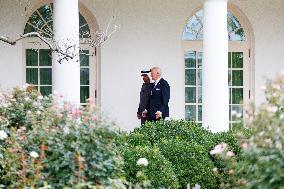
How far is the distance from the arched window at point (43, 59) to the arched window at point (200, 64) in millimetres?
2014

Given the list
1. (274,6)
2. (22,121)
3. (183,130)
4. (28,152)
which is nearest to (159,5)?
(274,6)

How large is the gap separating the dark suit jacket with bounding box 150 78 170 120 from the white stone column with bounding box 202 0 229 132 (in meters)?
1.52

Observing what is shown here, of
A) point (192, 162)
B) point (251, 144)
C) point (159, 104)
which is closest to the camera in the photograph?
point (251, 144)

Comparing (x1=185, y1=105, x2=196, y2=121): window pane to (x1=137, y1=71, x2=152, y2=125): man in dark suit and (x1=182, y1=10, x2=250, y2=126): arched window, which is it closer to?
(x1=182, y1=10, x2=250, y2=126): arched window

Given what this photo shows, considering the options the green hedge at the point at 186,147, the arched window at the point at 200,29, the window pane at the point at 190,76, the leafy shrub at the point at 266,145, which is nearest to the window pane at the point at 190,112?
the window pane at the point at 190,76

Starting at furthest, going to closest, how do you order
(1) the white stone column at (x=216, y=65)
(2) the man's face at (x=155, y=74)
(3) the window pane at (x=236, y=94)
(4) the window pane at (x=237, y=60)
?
(3) the window pane at (x=236, y=94) < (4) the window pane at (x=237, y=60) < (2) the man's face at (x=155, y=74) < (1) the white stone column at (x=216, y=65)

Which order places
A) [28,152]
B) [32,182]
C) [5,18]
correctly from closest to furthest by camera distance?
[32,182]
[28,152]
[5,18]

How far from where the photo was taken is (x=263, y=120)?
5871 mm

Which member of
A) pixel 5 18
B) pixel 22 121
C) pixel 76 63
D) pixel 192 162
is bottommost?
pixel 192 162

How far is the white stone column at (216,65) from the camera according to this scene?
11.6 m

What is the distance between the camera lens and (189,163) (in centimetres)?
927

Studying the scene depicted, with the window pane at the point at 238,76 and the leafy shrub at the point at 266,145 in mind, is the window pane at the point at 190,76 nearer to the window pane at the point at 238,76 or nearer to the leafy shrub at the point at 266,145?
the window pane at the point at 238,76

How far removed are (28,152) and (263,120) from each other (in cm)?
218

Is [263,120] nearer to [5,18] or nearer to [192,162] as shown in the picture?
[192,162]
